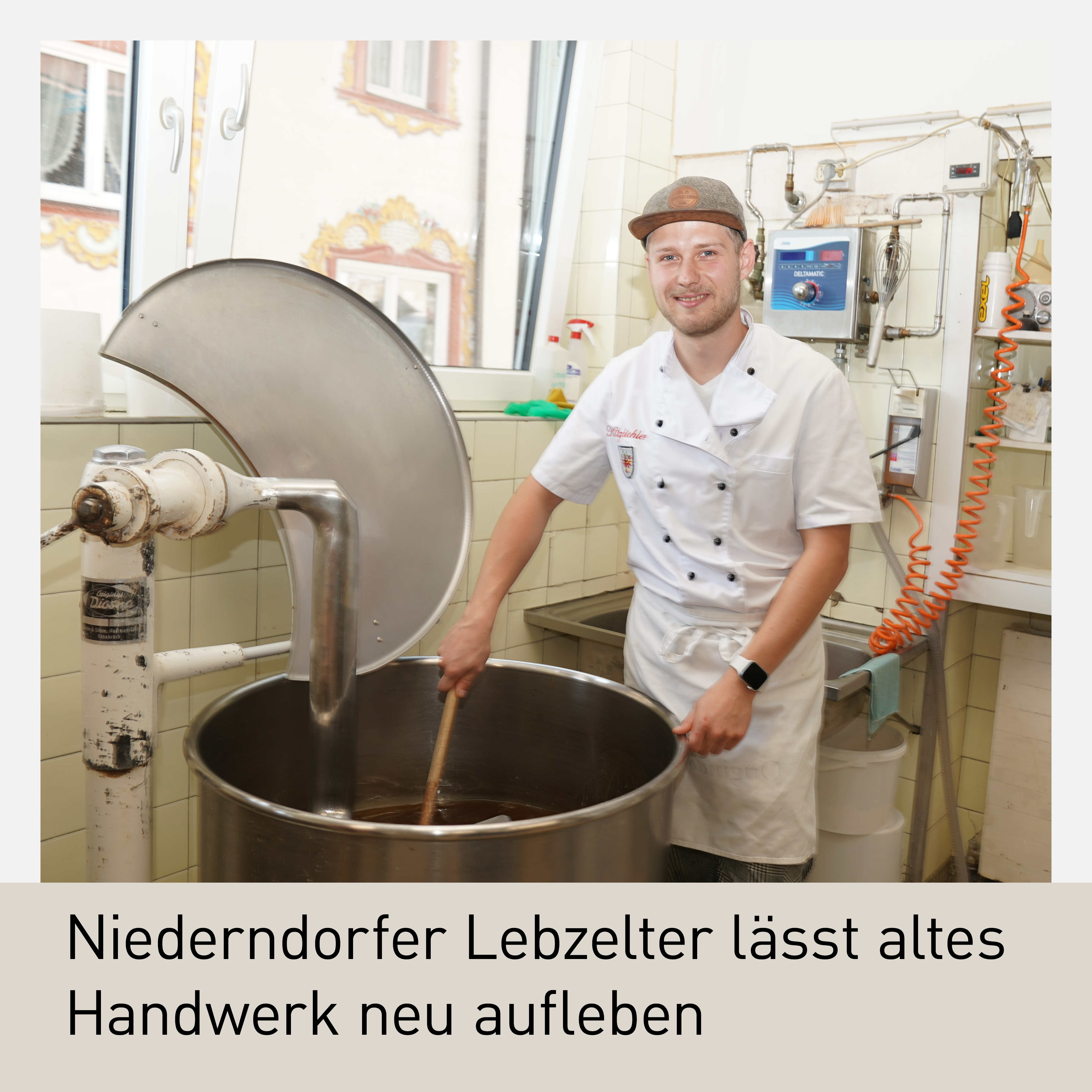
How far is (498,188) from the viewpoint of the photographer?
2770 mm

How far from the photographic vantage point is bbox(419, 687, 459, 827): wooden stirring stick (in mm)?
1543

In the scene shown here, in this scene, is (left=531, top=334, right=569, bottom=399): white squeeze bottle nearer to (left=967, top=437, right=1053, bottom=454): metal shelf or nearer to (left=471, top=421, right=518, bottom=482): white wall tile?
(left=471, top=421, right=518, bottom=482): white wall tile

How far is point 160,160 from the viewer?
6.54 feet

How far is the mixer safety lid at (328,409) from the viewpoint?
143 centimetres

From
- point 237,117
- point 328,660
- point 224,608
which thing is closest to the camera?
point 328,660

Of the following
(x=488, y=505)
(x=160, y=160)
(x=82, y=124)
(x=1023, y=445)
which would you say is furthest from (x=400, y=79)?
(x=1023, y=445)

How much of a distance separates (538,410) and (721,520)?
0.98 m

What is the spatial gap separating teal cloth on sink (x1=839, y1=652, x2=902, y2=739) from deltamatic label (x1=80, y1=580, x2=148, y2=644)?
5.43 feet

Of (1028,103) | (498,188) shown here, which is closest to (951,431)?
(1028,103)

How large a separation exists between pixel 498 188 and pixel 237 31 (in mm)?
1300

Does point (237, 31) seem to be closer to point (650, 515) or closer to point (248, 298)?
point (248, 298)

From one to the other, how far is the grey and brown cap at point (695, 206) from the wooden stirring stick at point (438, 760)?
80 centimetres

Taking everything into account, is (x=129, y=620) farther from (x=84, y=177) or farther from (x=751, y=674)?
(x=84, y=177)

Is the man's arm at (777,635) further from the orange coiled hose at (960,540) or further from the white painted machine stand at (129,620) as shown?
the orange coiled hose at (960,540)
